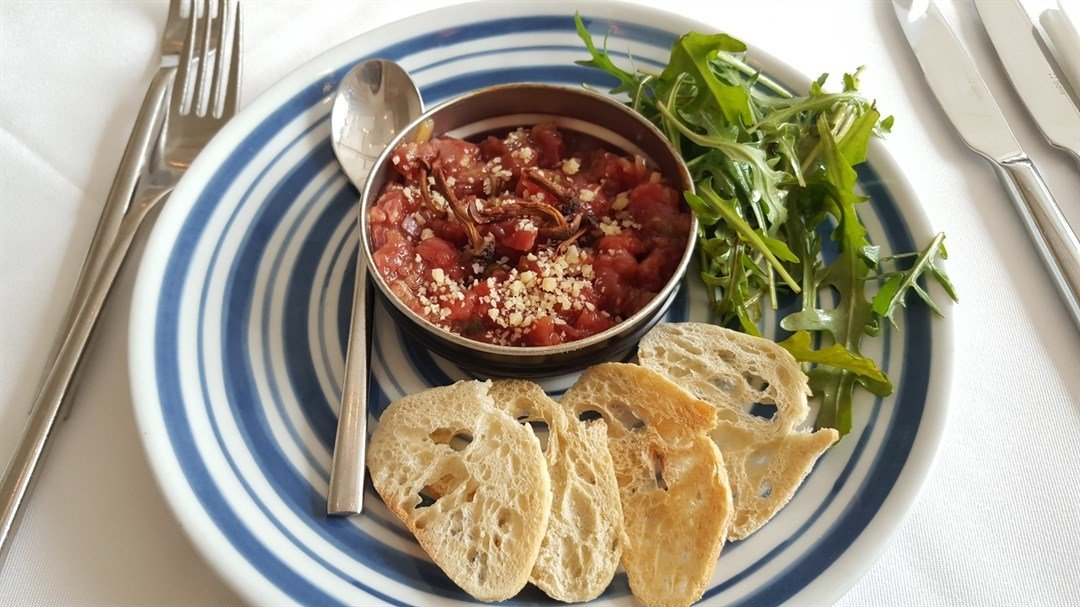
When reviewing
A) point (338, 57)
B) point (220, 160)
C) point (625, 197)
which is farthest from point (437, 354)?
point (338, 57)

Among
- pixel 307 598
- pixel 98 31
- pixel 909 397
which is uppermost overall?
pixel 98 31

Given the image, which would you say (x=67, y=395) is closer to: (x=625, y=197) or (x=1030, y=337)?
(x=625, y=197)

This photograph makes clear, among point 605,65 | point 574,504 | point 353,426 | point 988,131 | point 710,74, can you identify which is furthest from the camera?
point 988,131

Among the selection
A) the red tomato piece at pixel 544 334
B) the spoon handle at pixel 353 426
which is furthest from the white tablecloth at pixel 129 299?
the red tomato piece at pixel 544 334

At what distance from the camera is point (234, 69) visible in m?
3.13

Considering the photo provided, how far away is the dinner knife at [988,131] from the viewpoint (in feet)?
9.18

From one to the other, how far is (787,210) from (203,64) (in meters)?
2.29

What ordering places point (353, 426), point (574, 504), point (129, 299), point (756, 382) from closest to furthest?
point (574, 504)
point (353, 426)
point (756, 382)
point (129, 299)

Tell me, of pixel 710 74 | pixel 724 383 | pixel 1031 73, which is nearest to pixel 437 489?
pixel 724 383

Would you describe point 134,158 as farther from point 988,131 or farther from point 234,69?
point 988,131

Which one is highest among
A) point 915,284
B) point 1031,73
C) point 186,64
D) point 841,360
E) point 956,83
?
point 1031,73

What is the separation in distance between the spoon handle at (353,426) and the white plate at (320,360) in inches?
2.6

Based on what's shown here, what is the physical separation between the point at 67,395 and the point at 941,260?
9.16 feet

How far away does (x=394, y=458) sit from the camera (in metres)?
2.25
